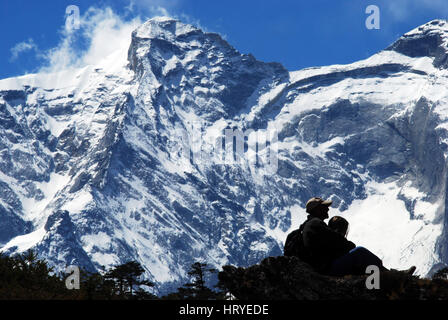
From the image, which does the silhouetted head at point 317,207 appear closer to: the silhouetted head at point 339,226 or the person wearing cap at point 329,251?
the silhouetted head at point 339,226

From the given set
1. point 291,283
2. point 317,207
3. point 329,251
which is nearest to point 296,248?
point 329,251

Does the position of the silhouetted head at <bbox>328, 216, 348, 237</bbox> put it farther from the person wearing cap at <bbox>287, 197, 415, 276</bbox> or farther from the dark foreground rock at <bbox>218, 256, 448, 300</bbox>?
the dark foreground rock at <bbox>218, 256, 448, 300</bbox>

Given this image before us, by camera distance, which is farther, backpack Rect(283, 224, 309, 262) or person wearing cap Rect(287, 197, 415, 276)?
backpack Rect(283, 224, 309, 262)

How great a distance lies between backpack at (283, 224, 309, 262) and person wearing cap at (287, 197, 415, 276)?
8cm

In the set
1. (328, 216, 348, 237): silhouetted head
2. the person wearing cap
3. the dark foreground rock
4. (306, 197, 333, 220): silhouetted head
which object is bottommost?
the dark foreground rock

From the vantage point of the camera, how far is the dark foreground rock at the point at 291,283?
17.3 meters

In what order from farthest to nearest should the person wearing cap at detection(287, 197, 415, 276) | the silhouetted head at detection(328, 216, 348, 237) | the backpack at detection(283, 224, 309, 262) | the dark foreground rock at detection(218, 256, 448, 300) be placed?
1. the silhouetted head at detection(328, 216, 348, 237)
2. the backpack at detection(283, 224, 309, 262)
3. the person wearing cap at detection(287, 197, 415, 276)
4. the dark foreground rock at detection(218, 256, 448, 300)

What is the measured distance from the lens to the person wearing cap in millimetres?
18172

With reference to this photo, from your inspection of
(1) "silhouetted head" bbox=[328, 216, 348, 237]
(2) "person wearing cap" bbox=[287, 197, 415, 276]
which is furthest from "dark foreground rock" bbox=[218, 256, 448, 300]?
(1) "silhouetted head" bbox=[328, 216, 348, 237]

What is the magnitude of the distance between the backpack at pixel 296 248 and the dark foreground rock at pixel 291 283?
102cm

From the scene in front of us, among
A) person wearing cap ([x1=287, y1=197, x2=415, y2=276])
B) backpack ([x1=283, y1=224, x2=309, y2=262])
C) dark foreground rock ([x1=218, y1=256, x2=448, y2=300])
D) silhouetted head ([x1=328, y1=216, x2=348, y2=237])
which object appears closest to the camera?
dark foreground rock ([x1=218, y1=256, x2=448, y2=300])

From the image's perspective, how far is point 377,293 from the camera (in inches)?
669
